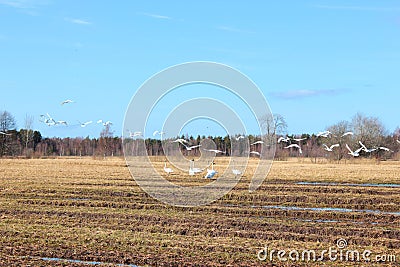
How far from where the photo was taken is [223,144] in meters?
59.6

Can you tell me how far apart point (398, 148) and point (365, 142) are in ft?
17.4

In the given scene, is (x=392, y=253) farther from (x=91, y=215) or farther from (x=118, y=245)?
(x=91, y=215)

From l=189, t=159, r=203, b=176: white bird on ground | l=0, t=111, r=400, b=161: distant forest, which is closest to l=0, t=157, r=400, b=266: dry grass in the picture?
l=189, t=159, r=203, b=176: white bird on ground

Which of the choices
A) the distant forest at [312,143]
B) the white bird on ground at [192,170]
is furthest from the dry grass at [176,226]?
Answer: the distant forest at [312,143]

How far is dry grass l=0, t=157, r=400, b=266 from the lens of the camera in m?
12.3

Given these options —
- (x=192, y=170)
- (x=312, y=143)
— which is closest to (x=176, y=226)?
(x=192, y=170)

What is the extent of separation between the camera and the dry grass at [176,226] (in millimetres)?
12289

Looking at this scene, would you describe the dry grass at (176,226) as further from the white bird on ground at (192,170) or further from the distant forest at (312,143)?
the distant forest at (312,143)

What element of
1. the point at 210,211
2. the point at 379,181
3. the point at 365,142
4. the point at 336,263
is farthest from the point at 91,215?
the point at 365,142

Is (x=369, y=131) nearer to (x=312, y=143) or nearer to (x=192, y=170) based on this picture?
(x=312, y=143)

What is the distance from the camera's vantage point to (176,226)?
16016mm

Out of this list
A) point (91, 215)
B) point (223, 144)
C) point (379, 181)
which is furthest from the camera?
point (223, 144)

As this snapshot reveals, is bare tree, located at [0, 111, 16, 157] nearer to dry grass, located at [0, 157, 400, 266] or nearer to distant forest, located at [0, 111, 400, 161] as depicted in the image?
distant forest, located at [0, 111, 400, 161]

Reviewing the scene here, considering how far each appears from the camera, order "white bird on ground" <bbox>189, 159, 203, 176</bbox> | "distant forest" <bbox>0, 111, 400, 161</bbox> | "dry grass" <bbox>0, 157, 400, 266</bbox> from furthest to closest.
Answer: "distant forest" <bbox>0, 111, 400, 161</bbox>
"white bird on ground" <bbox>189, 159, 203, 176</bbox>
"dry grass" <bbox>0, 157, 400, 266</bbox>
